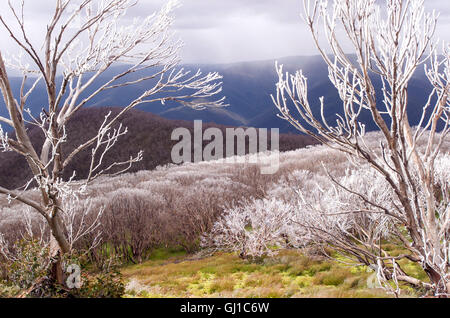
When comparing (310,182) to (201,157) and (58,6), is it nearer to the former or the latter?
(58,6)

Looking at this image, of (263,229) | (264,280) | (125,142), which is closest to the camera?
(264,280)

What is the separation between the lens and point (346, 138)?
3.82 metres

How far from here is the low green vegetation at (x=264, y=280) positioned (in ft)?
23.8

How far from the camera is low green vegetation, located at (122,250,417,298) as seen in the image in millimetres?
7254

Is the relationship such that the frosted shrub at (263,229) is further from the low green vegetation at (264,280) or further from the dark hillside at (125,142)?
the dark hillside at (125,142)

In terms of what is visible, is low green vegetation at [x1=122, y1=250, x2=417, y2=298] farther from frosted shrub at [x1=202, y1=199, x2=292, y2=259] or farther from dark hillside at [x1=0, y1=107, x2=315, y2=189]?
dark hillside at [x1=0, y1=107, x2=315, y2=189]

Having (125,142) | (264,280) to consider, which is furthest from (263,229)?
(125,142)

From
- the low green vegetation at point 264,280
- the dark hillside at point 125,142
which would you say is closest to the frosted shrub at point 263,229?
the low green vegetation at point 264,280

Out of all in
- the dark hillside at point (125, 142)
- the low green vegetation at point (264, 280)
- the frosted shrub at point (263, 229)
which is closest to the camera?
the low green vegetation at point (264, 280)

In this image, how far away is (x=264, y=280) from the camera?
8.63 meters

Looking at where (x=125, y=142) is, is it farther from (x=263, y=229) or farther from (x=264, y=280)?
(x=264, y=280)

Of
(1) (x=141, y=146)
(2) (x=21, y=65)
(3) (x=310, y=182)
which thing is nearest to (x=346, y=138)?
(2) (x=21, y=65)

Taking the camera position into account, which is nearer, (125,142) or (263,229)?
(263,229)

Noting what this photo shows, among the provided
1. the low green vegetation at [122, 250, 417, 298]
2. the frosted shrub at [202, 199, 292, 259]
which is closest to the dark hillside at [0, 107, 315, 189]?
the frosted shrub at [202, 199, 292, 259]
